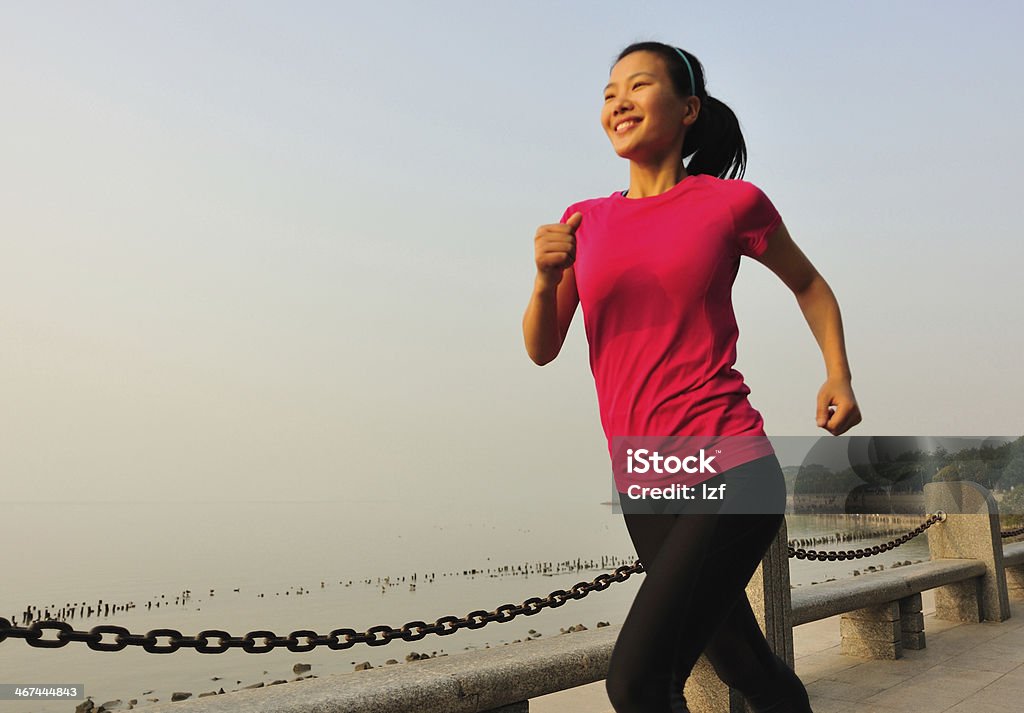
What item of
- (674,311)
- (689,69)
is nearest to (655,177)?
(689,69)

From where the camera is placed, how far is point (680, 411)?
180 cm

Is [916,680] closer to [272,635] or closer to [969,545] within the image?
[969,545]

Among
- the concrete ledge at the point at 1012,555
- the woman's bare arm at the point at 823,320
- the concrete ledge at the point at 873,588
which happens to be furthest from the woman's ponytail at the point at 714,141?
the concrete ledge at the point at 1012,555

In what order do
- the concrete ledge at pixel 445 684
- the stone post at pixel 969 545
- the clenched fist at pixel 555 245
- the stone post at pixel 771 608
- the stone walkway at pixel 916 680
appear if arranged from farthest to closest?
the stone post at pixel 969 545 < the stone walkway at pixel 916 680 < the stone post at pixel 771 608 < the concrete ledge at pixel 445 684 < the clenched fist at pixel 555 245

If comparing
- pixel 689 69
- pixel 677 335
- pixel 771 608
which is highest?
pixel 689 69

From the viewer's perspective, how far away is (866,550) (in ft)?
18.6

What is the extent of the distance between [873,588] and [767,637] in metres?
Result: 1.62

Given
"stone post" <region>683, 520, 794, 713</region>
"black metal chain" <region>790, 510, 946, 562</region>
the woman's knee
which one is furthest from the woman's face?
"black metal chain" <region>790, 510, 946, 562</region>

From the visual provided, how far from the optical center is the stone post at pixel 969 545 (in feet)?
23.1

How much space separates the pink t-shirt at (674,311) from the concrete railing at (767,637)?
1183mm

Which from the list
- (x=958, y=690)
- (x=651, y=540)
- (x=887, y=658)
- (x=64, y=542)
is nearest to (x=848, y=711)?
(x=958, y=690)

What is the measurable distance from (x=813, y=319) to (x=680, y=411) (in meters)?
0.59

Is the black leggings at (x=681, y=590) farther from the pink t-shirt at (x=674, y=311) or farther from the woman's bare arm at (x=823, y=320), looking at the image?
the woman's bare arm at (x=823, y=320)

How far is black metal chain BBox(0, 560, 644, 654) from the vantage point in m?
2.18
